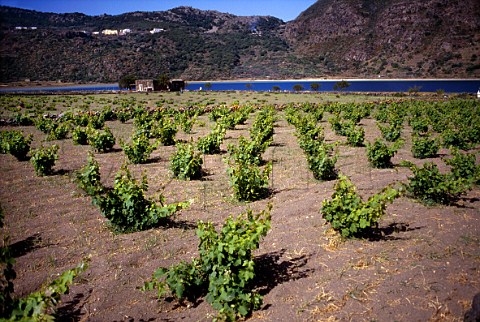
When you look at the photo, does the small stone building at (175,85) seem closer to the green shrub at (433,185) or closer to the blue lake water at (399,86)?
the blue lake water at (399,86)

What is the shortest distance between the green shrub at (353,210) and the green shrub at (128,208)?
2911 millimetres

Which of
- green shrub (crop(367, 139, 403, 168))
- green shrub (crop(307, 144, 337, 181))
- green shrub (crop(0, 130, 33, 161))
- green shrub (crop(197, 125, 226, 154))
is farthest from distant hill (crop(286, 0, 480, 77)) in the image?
green shrub (crop(0, 130, 33, 161))

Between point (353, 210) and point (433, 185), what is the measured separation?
2.69 meters

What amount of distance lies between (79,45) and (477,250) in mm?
139214

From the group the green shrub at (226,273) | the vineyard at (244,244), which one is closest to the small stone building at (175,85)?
the vineyard at (244,244)

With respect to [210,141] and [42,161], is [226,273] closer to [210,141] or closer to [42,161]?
[42,161]

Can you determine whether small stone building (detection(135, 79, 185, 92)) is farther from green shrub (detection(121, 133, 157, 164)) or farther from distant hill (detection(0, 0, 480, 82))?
green shrub (detection(121, 133, 157, 164))

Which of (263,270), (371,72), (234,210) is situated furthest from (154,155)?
(371,72)

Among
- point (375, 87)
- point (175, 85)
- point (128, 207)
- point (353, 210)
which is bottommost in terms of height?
point (128, 207)

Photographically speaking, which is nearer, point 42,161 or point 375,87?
point 42,161

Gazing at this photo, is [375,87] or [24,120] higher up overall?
[375,87]

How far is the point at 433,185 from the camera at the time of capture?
7.05m

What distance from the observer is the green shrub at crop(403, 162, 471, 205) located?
6836mm

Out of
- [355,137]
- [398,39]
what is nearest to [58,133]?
[355,137]
